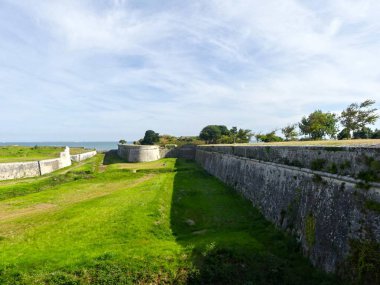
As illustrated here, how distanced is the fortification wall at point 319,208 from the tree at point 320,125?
93.1ft

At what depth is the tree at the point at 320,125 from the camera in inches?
1667

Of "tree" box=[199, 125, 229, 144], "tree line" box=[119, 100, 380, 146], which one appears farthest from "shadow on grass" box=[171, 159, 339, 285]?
"tree" box=[199, 125, 229, 144]

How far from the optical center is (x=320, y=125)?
139ft

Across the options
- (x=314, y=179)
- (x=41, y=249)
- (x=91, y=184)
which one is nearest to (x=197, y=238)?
(x=314, y=179)

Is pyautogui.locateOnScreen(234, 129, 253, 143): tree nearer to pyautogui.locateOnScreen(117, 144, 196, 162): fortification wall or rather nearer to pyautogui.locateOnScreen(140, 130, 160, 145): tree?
pyautogui.locateOnScreen(117, 144, 196, 162): fortification wall

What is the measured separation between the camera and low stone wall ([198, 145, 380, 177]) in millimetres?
8711

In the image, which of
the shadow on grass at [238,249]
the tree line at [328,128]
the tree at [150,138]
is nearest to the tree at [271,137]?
the tree line at [328,128]

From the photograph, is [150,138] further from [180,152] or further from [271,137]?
[271,137]

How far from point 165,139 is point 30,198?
53641 millimetres

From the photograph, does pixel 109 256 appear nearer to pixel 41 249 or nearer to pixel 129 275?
pixel 129 275

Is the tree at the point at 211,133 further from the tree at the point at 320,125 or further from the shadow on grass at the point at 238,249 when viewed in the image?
the shadow on grass at the point at 238,249

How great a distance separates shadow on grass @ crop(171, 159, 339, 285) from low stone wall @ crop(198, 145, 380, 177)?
268 centimetres

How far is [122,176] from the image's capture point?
3506 cm

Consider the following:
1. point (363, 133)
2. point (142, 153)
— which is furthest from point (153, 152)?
point (363, 133)
